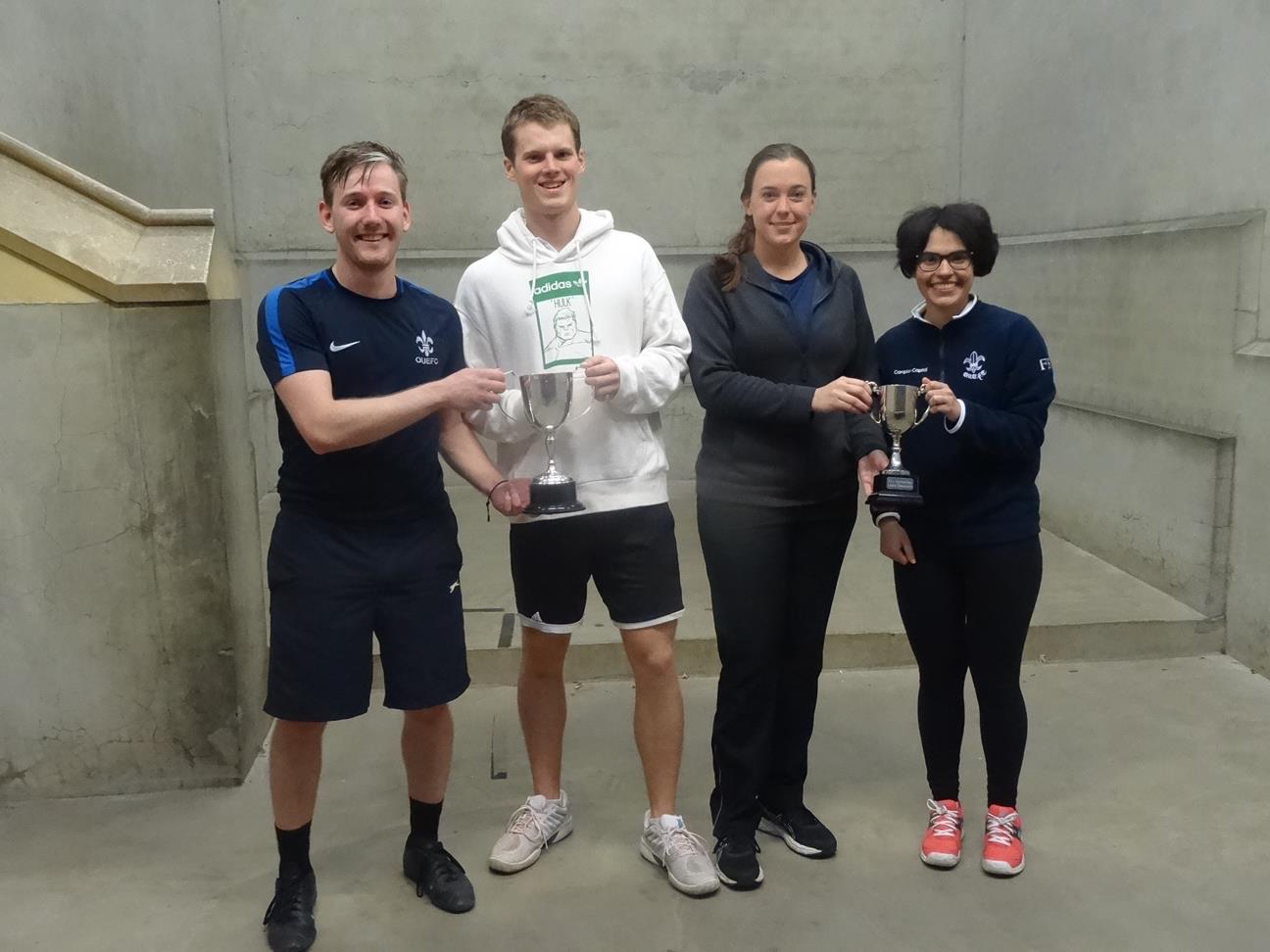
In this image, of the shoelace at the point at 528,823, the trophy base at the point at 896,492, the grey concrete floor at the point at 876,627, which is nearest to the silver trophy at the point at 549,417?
the trophy base at the point at 896,492

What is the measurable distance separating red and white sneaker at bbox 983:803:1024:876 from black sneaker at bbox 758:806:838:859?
400 millimetres

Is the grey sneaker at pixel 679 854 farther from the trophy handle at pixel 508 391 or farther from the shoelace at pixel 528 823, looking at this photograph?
the trophy handle at pixel 508 391

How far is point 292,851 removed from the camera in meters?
2.74

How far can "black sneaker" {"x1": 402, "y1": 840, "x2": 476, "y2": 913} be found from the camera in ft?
9.16

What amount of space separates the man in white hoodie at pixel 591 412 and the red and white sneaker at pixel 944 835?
0.60 meters

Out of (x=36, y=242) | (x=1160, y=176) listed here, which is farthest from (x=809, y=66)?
(x=36, y=242)

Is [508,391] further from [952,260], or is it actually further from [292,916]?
[292,916]

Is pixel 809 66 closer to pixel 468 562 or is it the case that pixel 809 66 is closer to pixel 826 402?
pixel 468 562

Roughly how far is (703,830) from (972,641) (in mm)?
932

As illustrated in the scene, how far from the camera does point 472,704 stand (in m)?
4.26

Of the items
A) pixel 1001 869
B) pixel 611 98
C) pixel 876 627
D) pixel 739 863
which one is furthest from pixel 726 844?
pixel 611 98

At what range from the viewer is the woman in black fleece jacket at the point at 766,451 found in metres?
→ 2.77

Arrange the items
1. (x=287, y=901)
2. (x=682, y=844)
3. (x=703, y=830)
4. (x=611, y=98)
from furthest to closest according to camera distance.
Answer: (x=611, y=98)
(x=703, y=830)
(x=682, y=844)
(x=287, y=901)

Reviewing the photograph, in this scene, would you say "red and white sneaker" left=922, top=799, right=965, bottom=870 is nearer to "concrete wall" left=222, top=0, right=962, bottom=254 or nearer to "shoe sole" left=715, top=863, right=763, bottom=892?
"shoe sole" left=715, top=863, right=763, bottom=892
